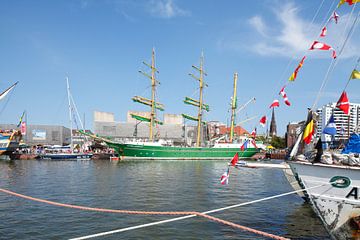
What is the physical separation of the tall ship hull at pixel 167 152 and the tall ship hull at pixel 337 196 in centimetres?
4924

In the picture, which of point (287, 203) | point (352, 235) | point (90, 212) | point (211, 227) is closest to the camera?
point (352, 235)

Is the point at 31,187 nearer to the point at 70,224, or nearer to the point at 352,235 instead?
the point at 70,224

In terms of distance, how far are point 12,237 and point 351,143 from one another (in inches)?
521

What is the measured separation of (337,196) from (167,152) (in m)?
50.9

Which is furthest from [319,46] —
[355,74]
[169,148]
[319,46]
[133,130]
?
[133,130]

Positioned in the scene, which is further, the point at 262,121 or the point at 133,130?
the point at 133,130

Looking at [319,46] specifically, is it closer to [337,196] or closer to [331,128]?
[331,128]

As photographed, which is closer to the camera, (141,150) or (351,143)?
(351,143)

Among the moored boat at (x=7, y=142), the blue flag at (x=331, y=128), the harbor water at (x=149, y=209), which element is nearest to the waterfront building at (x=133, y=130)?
the moored boat at (x=7, y=142)

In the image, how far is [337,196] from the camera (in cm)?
988

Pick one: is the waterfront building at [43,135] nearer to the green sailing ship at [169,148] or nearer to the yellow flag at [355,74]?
the green sailing ship at [169,148]

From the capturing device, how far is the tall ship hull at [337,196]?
9484 millimetres

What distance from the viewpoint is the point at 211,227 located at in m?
11.7

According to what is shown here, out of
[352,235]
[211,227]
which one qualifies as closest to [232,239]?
[211,227]
